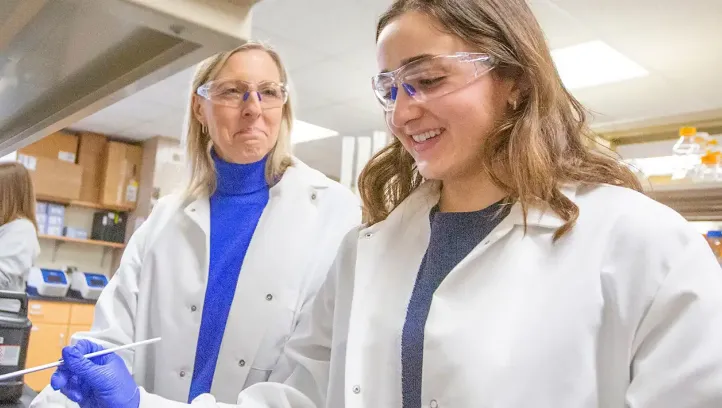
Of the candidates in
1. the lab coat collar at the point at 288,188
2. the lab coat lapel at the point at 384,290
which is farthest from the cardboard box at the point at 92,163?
the lab coat lapel at the point at 384,290

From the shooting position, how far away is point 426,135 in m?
0.87

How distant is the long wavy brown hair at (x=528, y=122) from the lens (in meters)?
0.84

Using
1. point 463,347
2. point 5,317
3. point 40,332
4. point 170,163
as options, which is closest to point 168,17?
point 463,347

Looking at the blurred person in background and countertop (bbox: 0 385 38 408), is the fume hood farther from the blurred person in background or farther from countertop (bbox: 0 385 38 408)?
the blurred person in background

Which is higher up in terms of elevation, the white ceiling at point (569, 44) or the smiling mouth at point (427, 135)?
the white ceiling at point (569, 44)

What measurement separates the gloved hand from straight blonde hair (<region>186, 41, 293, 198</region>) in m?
0.59

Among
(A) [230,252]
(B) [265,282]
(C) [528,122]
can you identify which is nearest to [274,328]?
(B) [265,282]

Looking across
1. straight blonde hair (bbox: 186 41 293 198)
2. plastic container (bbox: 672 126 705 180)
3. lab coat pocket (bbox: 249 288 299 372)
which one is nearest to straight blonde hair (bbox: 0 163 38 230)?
straight blonde hair (bbox: 186 41 293 198)

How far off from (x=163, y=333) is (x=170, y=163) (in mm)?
4851

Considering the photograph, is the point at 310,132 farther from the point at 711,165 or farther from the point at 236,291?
the point at 236,291

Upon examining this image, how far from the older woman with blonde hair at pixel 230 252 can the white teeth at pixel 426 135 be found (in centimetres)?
48

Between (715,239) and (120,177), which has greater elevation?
(120,177)

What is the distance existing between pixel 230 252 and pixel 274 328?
0.66 feet

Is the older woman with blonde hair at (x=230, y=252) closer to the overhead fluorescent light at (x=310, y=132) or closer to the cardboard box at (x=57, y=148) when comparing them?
the overhead fluorescent light at (x=310, y=132)
